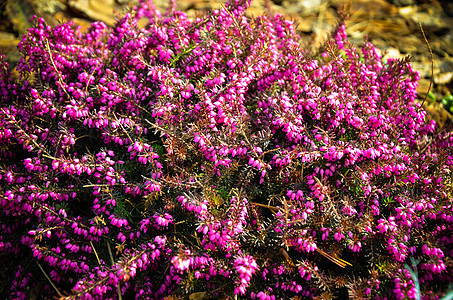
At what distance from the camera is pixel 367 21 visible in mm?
5668

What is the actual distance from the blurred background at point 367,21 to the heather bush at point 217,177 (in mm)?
1698

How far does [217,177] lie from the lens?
2592mm

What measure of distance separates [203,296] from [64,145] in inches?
53.9

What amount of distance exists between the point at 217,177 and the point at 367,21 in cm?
438

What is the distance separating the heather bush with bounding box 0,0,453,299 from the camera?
228 centimetres

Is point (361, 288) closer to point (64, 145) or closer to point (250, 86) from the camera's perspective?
point (250, 86)

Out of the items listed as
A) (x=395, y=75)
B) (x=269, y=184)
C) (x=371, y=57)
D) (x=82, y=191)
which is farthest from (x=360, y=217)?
(x=82, y=191)

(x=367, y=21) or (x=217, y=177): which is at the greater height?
(x=367, y=21)

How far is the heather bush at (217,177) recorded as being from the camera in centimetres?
228

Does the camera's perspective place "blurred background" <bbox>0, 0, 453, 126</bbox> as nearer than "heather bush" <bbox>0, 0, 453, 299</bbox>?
No

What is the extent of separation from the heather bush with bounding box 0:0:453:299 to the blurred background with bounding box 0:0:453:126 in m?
1.70

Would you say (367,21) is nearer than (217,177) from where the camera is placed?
No

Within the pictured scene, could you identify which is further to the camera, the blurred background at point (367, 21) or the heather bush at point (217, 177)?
the blurred background at point (367, 21)

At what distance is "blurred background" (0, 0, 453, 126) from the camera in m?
4.64
